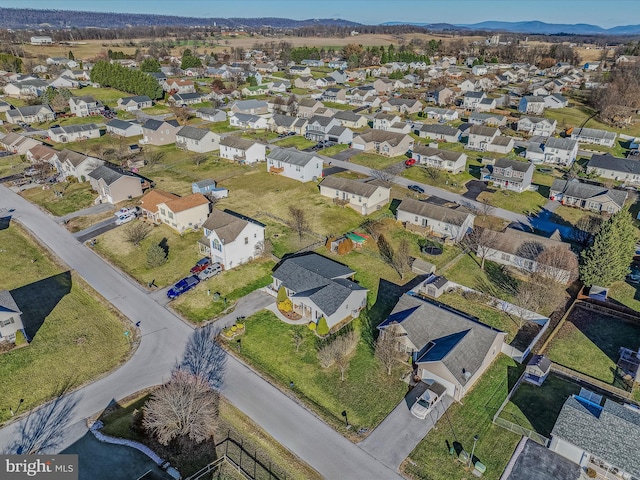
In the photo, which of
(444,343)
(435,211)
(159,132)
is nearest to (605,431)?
(444,343)

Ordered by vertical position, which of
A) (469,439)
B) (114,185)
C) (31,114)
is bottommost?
(31,114)

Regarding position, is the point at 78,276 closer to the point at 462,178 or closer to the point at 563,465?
the point at 563,465

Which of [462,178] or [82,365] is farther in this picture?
[462,178]

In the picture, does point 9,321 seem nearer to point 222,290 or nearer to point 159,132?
point 222,290

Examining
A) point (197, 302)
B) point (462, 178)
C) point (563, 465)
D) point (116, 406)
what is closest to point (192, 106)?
point (462, 178)

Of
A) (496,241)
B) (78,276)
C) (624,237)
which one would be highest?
(624,237)

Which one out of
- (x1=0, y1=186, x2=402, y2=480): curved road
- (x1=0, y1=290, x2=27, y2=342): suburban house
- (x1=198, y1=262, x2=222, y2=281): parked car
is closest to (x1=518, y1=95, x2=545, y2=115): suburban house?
(x1=198, y1=262, x2=222, y2=281): parked car

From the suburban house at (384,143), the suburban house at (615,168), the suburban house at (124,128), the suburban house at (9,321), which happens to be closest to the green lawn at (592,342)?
the suburban house at (615,168)
